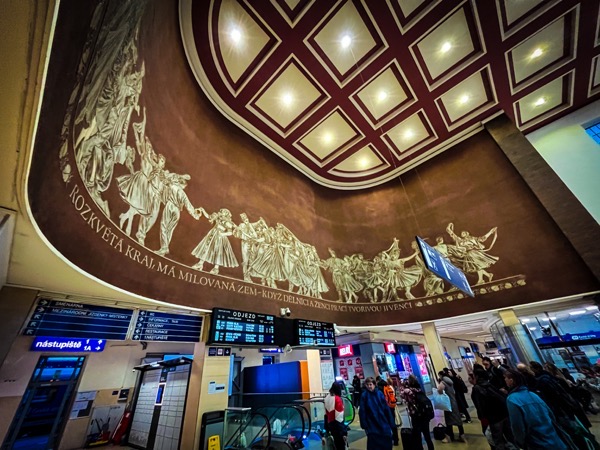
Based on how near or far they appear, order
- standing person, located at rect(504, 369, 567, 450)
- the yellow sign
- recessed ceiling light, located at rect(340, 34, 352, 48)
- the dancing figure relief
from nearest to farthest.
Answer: standing person, located at rect(504, 369, 567, 450)
the dancing figure relief
the yellow sign
recessed ceiling light, located at rect(340, 34, 352, 48)

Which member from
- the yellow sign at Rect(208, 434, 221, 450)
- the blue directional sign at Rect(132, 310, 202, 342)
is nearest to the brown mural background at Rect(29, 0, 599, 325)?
the blue directional sign at Rect(132, 310, 202, 342)

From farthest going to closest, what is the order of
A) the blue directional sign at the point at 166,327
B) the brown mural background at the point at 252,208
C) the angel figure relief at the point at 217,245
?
the angel figure relief at the point at 217,245
the blue directional sign at the point at 166,327
the brown mural background at the point at 252,208

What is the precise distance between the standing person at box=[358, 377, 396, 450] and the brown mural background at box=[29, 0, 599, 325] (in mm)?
4079

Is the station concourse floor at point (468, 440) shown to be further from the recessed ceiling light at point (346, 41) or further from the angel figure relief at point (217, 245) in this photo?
the recessed ceiling light at point (346, 41)

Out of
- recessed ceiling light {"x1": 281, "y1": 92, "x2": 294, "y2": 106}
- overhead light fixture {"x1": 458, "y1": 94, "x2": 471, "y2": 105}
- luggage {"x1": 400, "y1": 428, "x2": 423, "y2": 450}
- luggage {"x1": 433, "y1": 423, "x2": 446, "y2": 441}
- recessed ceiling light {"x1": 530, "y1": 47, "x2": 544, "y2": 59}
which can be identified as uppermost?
recessed ceiling light {"x1": 281, "y1": 92, "x2": 294, "y2": 106}

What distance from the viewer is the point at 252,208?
9.30 meters

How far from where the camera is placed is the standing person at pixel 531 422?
2.65 m

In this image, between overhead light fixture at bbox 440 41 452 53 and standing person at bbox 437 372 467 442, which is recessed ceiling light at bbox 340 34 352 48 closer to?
overhead light fixture at bbox 440 41 452 53

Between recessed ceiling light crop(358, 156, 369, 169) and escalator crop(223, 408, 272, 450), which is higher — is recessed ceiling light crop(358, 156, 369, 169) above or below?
above

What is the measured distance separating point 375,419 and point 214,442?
3744 mm

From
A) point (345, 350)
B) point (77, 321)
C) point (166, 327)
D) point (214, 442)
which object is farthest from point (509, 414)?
point (345, 350)

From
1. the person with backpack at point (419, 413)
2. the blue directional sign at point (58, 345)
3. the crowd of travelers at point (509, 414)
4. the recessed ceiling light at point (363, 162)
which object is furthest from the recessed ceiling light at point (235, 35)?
the person with backpack at point (419, 413)

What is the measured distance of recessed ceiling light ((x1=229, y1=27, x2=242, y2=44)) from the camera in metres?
8.25

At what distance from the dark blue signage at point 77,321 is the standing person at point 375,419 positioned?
4654 mm
